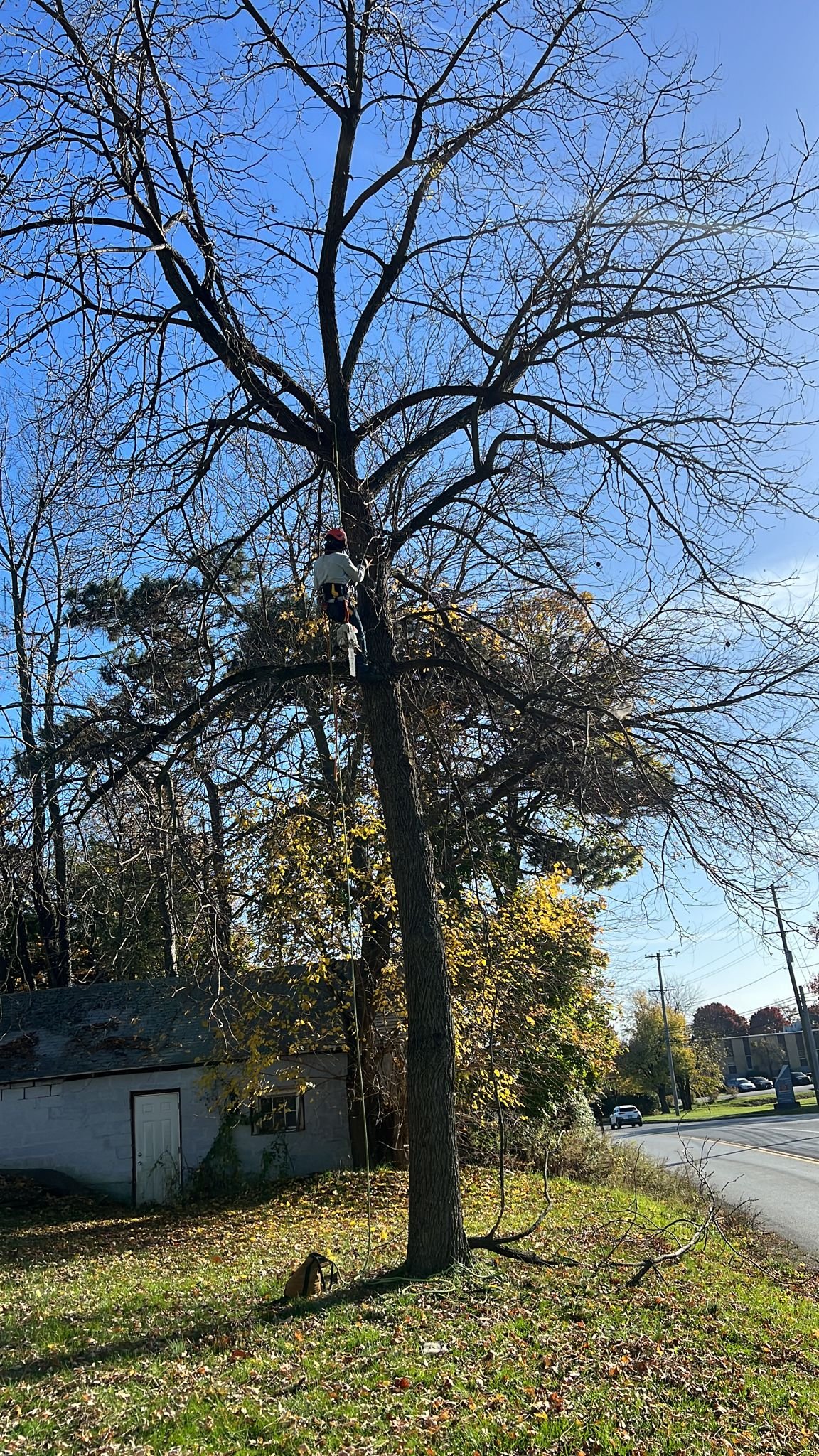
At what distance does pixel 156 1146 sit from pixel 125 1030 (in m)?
2.28

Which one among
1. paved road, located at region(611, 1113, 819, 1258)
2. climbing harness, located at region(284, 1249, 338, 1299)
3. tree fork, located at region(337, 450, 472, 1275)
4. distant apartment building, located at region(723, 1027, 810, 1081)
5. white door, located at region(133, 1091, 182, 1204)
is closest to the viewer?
climbing harness, located at region(284, 1249, 338, 1299)

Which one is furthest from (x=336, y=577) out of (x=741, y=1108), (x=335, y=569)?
(x=741, y=1108)

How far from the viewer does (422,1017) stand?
843 cm

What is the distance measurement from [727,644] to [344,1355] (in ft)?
21.3

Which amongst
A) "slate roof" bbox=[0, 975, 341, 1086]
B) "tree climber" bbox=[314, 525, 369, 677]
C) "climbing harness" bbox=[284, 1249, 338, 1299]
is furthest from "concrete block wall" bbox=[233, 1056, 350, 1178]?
"tree climber" bbox=[314, 525, 369, 677]

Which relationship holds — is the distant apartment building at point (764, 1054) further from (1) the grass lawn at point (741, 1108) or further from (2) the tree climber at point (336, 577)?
(2) the tree climber at point (336, 577)

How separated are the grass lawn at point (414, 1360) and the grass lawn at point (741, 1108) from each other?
38.0 metres

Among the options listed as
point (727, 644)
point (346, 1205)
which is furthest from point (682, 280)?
point (346, 1205)

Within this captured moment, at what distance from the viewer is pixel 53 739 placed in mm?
10391

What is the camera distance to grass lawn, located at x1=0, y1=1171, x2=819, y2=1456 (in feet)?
17.7

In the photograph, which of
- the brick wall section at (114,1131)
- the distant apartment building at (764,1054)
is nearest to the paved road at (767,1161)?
the brick wall section at (114,1131)

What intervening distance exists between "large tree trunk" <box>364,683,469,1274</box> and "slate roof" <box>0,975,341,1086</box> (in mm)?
8044

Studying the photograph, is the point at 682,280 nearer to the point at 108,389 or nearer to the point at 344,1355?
the point at 108,389

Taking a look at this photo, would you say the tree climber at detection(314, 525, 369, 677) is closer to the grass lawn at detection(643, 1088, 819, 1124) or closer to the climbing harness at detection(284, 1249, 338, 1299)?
the climbing harness at detection(284, 1249, 338, 1299)
